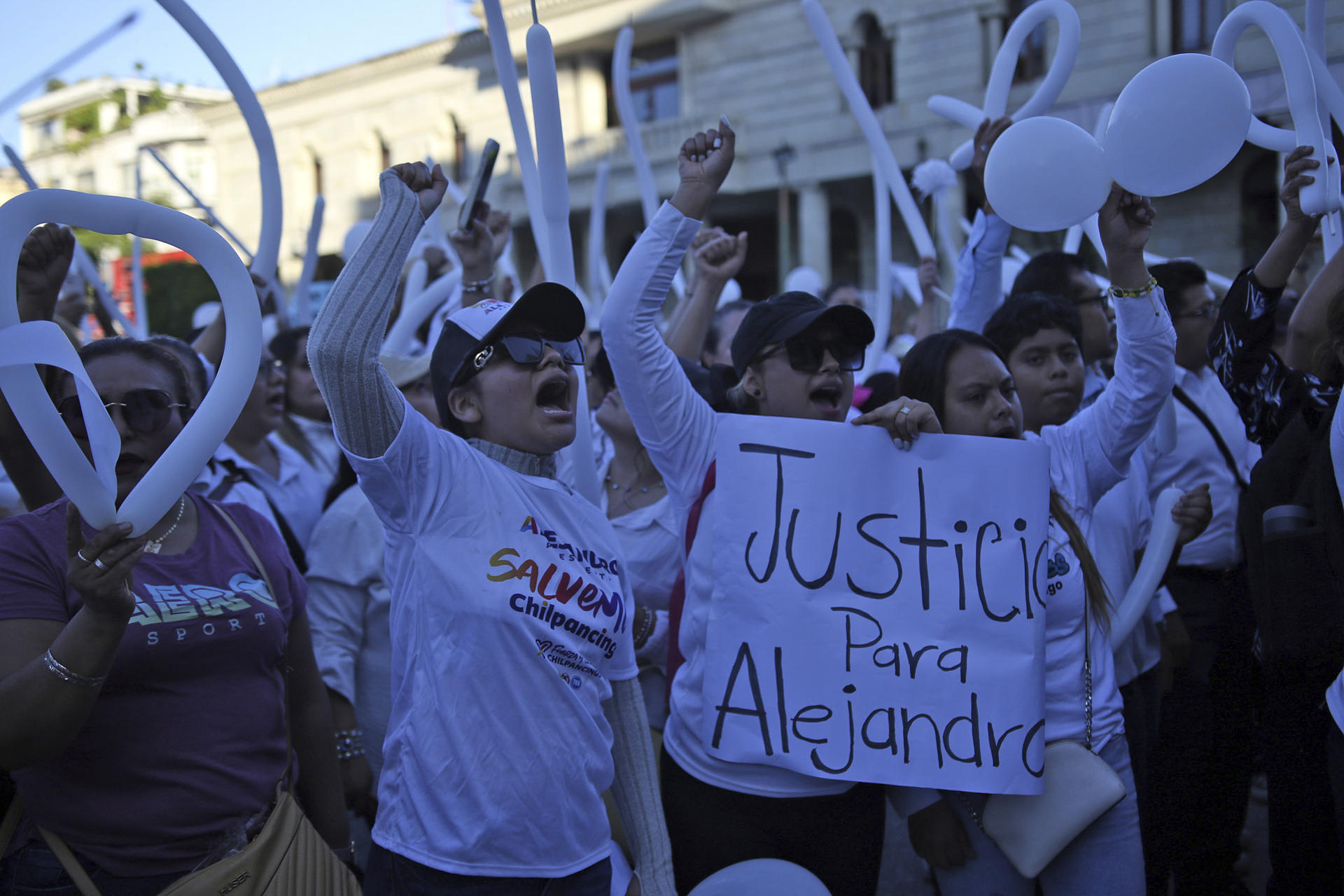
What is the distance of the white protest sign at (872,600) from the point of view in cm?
221

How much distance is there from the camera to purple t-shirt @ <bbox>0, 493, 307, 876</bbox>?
1796 millimetres

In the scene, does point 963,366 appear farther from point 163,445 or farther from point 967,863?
point 163,445

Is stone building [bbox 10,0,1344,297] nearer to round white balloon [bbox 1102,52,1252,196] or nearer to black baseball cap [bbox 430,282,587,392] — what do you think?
round white balloon [bbox 1102,52,1252,196]

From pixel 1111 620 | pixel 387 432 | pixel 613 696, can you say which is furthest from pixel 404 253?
pixel 1111 620

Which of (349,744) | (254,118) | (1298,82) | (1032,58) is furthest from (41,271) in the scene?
(1032,58)

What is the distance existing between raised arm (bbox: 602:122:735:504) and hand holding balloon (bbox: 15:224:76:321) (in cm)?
110

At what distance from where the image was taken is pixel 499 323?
2020 mm

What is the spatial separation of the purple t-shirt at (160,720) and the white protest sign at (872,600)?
2.97ft

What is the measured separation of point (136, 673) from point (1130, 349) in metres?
2.13

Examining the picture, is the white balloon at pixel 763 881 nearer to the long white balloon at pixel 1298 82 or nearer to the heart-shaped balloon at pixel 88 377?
the heart-shaped balloon at pixel 88 377

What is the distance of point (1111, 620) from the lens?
260 cm

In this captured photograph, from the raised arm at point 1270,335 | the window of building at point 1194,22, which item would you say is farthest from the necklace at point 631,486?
the window of building at point 1194,22

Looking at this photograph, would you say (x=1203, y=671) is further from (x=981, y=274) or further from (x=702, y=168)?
(x=702, y=168)

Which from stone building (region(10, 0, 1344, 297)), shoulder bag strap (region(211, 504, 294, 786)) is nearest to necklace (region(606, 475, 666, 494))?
shoulder bag strap (region(211, 504, 294, 786))
